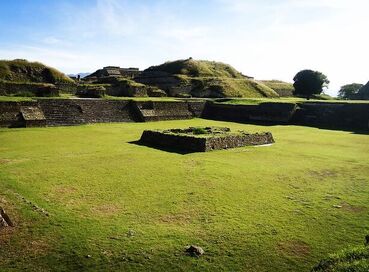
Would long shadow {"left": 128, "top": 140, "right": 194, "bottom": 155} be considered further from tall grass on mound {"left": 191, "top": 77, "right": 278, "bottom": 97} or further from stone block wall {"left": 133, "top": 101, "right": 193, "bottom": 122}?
tall grass on mound {"left": 191, "top": 77, "right": 278, "bottom": 97}

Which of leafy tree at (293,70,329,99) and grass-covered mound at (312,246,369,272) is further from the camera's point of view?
leafy tree at (293,70,329,99)

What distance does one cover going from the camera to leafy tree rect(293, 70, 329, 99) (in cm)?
4916

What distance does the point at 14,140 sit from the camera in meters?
16.9

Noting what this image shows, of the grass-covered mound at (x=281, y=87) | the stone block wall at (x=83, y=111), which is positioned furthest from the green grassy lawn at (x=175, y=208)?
the grass-covered mound at (x=281, y=87)

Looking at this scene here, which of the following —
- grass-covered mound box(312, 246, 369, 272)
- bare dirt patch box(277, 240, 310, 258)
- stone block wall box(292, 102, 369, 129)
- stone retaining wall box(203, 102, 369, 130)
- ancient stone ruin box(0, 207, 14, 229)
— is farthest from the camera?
stone retaining wall box(203, 102, 369, 130)

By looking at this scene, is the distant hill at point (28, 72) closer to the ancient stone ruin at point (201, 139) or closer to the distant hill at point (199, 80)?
the distant hill at point (199, 80)

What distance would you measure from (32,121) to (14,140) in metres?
5.24

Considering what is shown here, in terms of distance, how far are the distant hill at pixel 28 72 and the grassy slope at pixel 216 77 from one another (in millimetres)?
18245

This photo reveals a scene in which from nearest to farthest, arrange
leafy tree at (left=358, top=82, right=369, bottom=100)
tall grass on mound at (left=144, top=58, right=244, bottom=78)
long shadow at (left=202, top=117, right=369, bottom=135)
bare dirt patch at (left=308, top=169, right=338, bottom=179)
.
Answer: bare dirt patch at (left=308, top=169, right=338, bottom=179) → long shadow at (left=202, top=117, right=369, bottom=135) → tall grass on mound at (left=144, top=58, right=244, bottom=78) → leafy tree at (left=358, top=82, right=369, bottom=100)

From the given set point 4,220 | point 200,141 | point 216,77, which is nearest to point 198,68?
point 216,77

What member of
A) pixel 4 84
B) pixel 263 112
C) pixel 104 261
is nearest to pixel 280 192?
pixel 104 261

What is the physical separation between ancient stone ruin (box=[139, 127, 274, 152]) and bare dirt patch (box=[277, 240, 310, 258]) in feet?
29.2

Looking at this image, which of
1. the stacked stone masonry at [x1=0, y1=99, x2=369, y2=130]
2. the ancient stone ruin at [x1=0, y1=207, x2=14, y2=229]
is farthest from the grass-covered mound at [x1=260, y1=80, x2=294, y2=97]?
the ancient stone ruin at [x1=0, y1=207, x2=14, y2=229]

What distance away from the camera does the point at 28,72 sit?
3334cm
